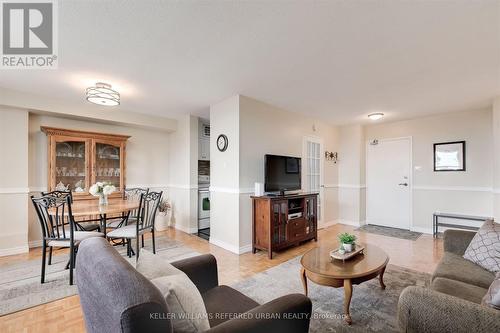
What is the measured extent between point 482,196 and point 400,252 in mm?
2209

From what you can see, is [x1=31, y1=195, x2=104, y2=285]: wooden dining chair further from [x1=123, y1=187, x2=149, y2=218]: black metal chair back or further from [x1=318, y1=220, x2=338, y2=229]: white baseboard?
[x1=318, y1=220, x2=338, y2=229]: white baseboard

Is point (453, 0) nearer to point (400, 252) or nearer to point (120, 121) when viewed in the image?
point (400, 252)

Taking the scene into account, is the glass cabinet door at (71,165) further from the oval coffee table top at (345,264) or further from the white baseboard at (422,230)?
the white baseboard at (422,230)

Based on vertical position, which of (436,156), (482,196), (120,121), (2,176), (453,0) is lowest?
(482,196)

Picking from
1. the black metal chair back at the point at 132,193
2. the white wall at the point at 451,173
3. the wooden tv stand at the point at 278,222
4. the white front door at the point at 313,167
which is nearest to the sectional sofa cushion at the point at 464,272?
the wooden tv stand at the point at 278,222

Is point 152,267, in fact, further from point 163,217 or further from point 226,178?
point 163,217

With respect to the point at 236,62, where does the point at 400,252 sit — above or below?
below

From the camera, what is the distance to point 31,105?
348 cm

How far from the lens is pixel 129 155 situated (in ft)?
16.0

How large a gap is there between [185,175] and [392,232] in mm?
4459

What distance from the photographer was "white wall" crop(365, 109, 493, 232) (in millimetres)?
4219

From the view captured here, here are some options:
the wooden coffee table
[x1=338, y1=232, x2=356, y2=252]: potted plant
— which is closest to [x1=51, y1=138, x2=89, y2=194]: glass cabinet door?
the wooden coffee table

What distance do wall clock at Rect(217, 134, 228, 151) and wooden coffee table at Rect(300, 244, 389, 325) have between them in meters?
2.16

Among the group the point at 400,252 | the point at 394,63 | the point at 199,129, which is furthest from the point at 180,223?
the point at 394,63
